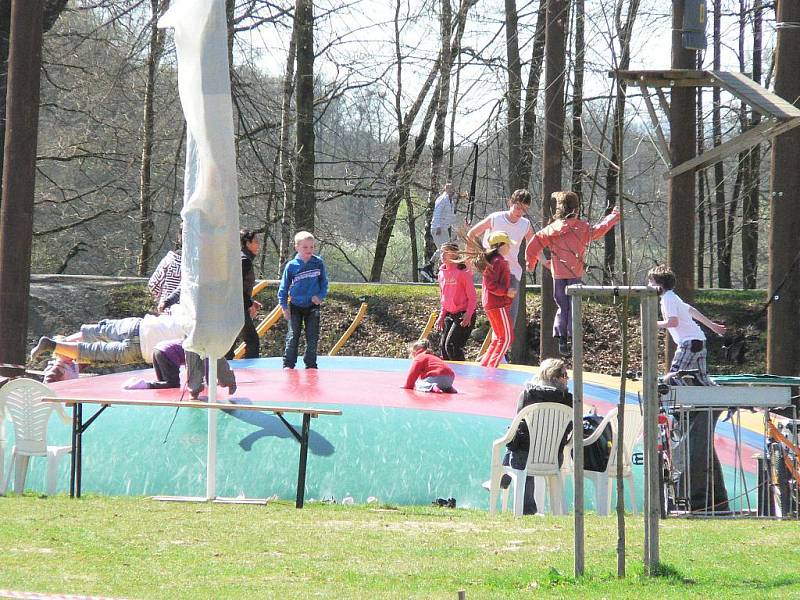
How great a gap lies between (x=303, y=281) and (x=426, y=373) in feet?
6.09

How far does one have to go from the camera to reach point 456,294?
50.5 feet

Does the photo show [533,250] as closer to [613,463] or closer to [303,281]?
[303,281]

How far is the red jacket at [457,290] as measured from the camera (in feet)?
50.4

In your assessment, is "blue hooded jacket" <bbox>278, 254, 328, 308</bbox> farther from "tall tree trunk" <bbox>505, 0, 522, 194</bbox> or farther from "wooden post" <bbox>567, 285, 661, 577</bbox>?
"wooden post" <bbox>567, 285, 661, 577</bbox>

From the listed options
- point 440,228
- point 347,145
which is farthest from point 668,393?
point 347,145

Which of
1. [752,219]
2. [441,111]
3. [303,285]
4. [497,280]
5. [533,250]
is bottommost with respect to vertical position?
[303,285]

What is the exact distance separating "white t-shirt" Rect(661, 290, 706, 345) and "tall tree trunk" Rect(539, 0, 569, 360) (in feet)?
21.1

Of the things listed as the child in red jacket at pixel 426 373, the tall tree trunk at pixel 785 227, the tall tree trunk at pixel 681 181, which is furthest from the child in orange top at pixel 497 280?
the tall tree trunk at pixel 785 227

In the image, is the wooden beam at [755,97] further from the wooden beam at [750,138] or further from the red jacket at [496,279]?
the red jacket at [496,279]

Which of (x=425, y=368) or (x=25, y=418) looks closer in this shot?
(x=25, y=418)

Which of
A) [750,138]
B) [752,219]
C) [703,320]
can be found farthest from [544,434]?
[752,219]

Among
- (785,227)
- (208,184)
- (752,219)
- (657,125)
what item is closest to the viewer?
(208,184)

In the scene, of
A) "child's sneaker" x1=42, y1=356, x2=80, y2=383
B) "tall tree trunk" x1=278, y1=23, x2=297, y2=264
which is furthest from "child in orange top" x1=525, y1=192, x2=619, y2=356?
"tall tree trunk" x1=278, y1=23, x2=297, y2=264

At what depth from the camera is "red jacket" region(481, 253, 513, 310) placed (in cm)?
1427
